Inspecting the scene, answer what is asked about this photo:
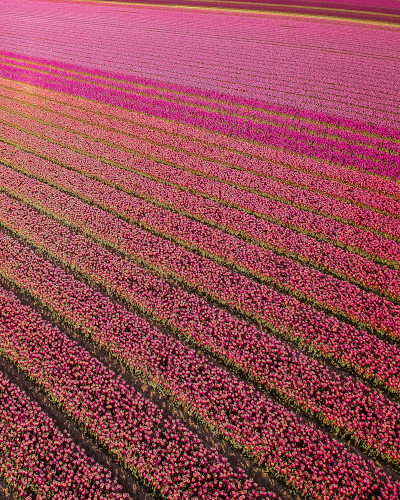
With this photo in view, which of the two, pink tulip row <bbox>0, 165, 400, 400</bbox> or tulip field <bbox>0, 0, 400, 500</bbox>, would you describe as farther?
pink tulip row <bbox>0, 165, 400, 400</bbox>

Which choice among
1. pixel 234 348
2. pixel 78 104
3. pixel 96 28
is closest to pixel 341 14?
pixel 96 28

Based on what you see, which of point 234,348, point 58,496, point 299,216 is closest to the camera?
point 58,496

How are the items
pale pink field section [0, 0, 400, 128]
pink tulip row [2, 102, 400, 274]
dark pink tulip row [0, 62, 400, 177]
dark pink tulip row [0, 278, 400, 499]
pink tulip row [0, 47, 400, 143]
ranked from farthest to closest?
pale pink field section [0, 0, 400, 128]
pink tulip row [0, 47, 400, 143]
dark pink tulip row [0, 62, 400, 177]
pink tulip row [2, 102, 400, 274]
dark pink tulip row [0, 278, 400, 499]

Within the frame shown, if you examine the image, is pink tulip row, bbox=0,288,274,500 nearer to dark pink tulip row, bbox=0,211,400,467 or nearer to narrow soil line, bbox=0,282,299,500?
narrow soil line, bbox=0,282,299,500

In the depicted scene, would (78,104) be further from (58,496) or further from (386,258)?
(58,496)

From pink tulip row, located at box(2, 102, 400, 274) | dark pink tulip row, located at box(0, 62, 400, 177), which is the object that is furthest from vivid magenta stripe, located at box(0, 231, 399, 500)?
dark pink tulip row, located at box(0, 62, 400, 177)

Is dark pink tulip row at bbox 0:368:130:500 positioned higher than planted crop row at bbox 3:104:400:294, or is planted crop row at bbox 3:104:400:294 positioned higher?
planted crop row at bbox 3:104:400:294

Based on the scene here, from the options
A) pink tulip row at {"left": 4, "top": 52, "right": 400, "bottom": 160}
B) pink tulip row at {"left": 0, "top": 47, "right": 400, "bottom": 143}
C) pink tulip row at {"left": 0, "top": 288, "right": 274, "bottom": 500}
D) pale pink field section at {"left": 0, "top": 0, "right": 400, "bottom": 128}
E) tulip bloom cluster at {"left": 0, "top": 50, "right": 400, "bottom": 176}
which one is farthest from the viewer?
pale pink field section at {"left": 0, "top": 0, "right": 400, "bottom": 128}

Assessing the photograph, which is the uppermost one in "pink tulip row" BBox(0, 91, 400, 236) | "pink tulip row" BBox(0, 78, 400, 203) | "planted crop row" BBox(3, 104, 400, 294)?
"pink tulip row" BBox(0, 78, 400, 203)
